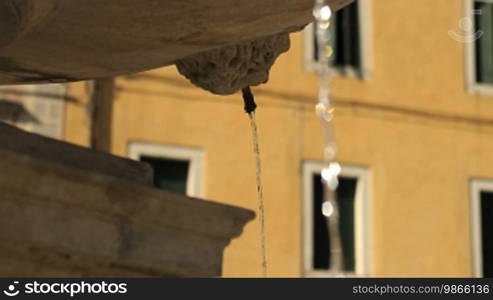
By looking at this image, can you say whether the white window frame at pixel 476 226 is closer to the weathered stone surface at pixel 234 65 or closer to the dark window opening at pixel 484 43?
the dark window opening at pixel 484 43

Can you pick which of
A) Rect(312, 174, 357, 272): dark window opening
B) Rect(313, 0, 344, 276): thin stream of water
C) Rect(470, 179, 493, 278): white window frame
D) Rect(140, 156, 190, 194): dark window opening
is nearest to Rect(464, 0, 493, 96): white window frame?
Rect(470, 179, 493, 278): white window frame

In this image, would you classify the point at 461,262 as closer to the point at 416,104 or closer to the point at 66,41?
the point at 416,104

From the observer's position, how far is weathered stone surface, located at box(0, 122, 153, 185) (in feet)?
17.3

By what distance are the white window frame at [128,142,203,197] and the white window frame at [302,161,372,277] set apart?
1148 mm

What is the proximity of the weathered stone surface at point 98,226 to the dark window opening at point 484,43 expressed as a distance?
14940 mm

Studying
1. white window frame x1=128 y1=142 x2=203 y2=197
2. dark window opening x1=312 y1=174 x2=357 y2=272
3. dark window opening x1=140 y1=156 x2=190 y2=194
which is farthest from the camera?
dark window opening x1=312 y1=174 x2=357 y2=272

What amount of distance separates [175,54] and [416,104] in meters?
14.9

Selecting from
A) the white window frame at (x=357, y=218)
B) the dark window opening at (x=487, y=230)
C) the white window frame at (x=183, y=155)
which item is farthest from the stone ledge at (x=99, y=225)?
the dark window opening at (x=487, y=230)

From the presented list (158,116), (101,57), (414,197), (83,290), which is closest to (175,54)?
(101,57)

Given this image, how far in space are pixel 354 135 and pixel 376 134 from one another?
27 centimetres

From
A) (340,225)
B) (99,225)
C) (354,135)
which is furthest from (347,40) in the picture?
(99,225)

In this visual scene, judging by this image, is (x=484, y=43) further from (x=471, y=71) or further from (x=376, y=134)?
(x=376, y=134)

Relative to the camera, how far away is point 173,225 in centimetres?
551

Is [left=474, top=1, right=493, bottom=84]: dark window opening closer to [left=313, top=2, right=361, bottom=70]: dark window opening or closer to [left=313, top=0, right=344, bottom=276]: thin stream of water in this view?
[left=313, top=2, right=361, bottom=70]: dark window opening
